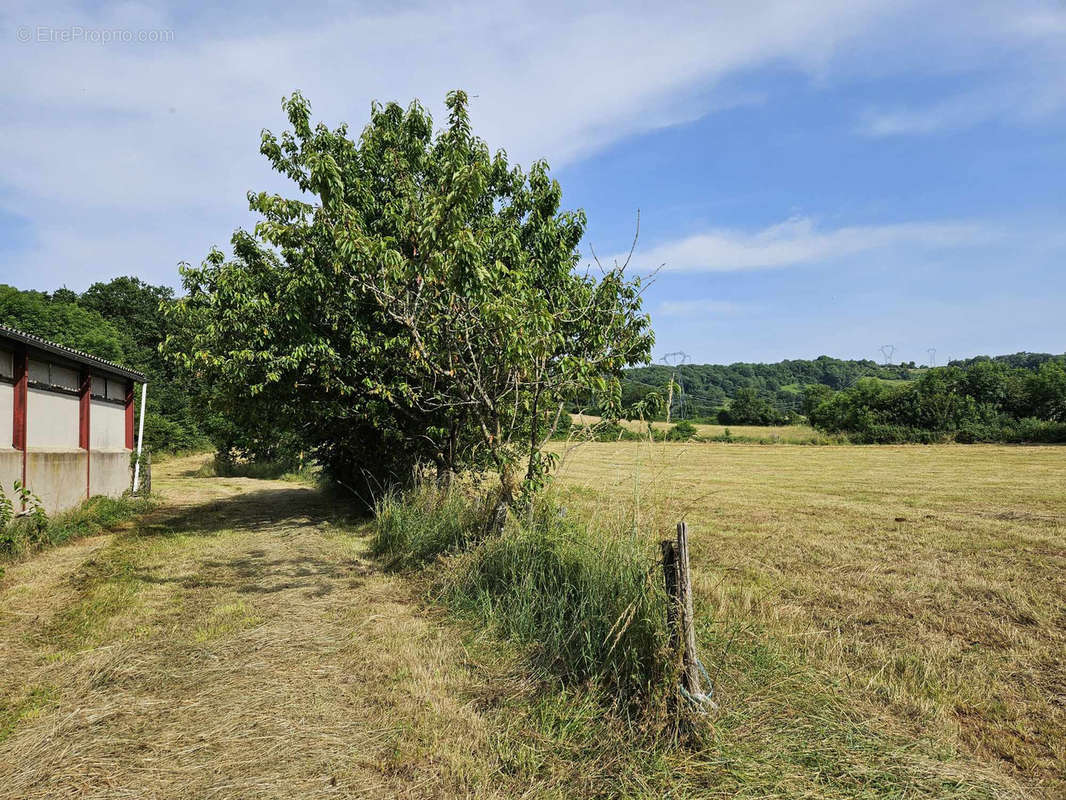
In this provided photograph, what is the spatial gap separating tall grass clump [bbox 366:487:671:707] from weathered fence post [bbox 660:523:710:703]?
4.2 inches

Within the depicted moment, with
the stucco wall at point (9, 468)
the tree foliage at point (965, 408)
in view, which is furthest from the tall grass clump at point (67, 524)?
the tree foliage at point (965, 408)

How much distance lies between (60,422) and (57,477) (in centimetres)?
144

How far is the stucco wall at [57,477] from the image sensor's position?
10.9m

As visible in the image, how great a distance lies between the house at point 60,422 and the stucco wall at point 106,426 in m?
0.02

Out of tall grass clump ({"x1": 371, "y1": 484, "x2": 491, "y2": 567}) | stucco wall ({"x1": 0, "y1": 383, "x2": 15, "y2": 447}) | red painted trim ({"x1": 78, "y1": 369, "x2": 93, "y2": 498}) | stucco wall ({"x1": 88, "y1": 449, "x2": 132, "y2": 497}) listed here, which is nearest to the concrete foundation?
stucco wall ({"x1": 0, "y1": 383, "x2": 15, "y2": 447})

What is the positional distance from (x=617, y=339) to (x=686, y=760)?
5227 millimetres

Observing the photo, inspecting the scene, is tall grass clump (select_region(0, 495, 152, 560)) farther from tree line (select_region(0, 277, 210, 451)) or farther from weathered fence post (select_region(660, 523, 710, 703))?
tree line (select_region(0, 277, 210, 451))

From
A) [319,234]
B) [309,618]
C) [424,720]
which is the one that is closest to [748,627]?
[424,720]

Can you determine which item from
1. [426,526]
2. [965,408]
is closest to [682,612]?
[426,526]

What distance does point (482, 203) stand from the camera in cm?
1170

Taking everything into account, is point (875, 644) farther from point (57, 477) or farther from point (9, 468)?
point (57, 477)

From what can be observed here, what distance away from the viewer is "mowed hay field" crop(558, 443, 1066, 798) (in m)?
3.09

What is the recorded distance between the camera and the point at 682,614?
Result: 343 centimetres

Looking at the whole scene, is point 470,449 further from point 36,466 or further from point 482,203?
point 36,466
